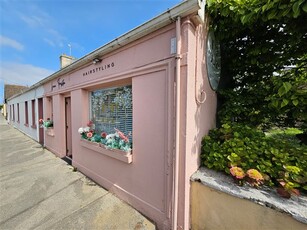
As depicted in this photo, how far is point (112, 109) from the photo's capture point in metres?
3.52

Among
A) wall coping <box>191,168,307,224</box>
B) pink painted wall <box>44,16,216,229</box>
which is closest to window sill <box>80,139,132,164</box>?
pink painted wall <box>44,16,216,229</box>

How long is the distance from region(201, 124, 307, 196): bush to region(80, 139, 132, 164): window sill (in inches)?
53.3

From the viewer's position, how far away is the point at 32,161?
5172mm

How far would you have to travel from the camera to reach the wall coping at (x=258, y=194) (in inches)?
61.2

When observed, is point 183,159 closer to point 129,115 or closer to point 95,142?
point 129,115

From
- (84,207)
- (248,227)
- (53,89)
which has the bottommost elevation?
(84,207)

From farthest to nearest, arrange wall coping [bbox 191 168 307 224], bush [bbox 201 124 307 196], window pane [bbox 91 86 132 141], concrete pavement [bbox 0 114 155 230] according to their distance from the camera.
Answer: window pane [bbox 91 86 132 141] → concrete pavement [bbox 0 114 155 230] → bush [bbox 201 124 307 196] → wall coping [bbox 191 168 307 224]

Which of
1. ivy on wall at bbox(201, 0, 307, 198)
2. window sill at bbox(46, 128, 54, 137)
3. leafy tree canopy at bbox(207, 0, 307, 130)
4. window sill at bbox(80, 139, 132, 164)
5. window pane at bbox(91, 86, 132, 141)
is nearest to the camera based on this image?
ivy on wall at bbox(201, 0, 307, 198)

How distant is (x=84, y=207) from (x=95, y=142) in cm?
133

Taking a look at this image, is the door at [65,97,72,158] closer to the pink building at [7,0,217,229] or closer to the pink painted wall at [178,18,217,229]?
the pink building at [7,0,217,229]

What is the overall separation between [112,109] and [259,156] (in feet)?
9.63

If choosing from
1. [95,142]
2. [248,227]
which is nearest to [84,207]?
[95,142]

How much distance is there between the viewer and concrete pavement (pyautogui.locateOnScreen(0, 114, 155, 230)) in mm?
2402

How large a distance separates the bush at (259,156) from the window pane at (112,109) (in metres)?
1.63
